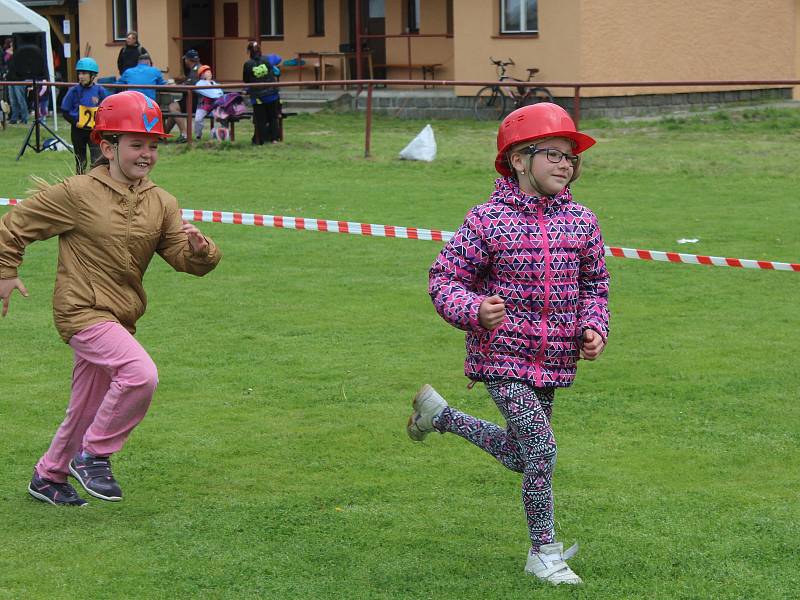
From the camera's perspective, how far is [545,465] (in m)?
5.04

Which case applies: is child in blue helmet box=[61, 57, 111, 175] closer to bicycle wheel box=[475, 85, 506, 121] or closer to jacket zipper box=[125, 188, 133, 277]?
bicycle wheel box=[475, 85, 506, 121]

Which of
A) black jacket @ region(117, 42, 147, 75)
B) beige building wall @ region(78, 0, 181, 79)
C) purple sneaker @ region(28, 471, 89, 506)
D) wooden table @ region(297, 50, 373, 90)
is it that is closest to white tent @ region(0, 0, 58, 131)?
Result: black jacket @ region(117, 42, 147, 75)

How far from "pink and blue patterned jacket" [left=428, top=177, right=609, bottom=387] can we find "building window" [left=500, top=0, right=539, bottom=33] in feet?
83.6

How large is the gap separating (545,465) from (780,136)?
68.4 ft

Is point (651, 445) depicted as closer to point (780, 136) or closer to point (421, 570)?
point (421, 570)

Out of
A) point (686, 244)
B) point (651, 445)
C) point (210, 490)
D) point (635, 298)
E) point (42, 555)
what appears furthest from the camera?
point (686, 244)

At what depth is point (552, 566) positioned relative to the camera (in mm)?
5039

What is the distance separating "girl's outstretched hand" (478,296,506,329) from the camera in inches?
189

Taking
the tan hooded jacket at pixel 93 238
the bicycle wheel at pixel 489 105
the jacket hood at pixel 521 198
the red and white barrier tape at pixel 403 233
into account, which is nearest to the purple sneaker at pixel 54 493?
the tan hooded jacket at pixel 93 238

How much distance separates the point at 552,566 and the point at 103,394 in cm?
216

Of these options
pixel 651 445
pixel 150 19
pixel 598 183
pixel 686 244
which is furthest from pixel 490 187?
pixel 150 19

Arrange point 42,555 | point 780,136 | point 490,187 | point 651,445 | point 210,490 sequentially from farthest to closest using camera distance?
point 780,136 → point 490,187 → point 651,445 → point 210,490 → point 42,555

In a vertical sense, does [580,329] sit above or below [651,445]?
above

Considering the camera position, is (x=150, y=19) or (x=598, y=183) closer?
(x=598, y=183)
